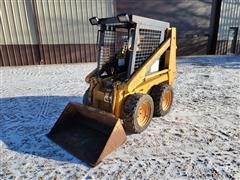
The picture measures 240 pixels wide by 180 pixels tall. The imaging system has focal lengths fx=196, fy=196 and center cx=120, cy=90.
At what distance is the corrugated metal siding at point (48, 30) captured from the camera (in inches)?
361

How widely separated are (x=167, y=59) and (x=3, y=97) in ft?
15.0

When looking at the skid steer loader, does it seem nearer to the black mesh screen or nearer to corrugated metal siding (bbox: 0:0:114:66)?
the black mesh screen

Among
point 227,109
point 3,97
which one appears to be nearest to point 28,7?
point 3,97

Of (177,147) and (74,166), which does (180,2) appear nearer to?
(177,147)

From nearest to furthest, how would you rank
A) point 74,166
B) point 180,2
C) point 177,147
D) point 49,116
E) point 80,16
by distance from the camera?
point 74,166, point 177,147, point 49,116, point 80,16, point 180,2

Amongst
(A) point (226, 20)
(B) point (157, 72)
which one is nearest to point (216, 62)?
(A) point (226, 20)

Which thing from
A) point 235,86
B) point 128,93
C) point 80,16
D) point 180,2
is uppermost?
point 180,2

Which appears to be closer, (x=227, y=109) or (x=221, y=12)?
(x=227, y=109)

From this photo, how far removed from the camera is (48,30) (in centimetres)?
975

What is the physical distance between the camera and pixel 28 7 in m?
9.19

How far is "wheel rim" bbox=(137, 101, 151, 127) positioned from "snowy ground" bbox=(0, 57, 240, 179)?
20 centimetres

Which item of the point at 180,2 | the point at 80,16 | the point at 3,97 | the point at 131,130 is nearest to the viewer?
the point at 131,130

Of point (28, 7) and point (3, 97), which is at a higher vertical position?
point (28, 7)

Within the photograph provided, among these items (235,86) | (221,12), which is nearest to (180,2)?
(221,12)
